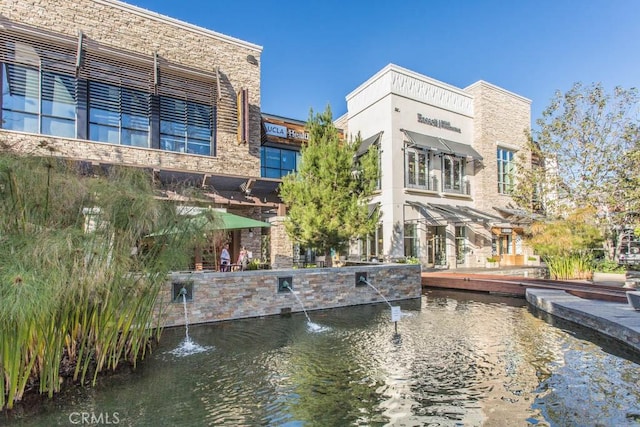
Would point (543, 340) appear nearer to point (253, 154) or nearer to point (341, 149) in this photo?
point (341, 149)

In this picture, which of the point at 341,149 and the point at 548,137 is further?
the point at 548,137

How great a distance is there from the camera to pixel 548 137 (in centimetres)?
1955

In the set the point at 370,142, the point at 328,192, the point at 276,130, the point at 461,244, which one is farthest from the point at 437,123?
the point at 328,192

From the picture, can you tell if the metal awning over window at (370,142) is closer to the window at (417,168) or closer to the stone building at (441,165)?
the stone building at (441,165)

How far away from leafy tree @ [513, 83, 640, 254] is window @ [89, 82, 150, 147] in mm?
19822

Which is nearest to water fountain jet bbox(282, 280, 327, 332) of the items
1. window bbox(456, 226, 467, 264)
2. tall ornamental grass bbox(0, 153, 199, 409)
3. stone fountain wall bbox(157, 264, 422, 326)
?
stone fountain wall bbox(157, 264, 422, 326)

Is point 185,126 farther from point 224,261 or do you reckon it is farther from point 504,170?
point 504,170

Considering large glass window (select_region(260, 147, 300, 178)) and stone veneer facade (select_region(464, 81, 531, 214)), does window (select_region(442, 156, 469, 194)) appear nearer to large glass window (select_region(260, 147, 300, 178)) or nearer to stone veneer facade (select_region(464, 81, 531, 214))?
stone veneer facade (select_region(464, 81, 531, 214))

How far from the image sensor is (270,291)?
1045 centimetres

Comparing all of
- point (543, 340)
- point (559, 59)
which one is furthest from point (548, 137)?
point (543, 340)

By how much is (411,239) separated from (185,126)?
13695 mm

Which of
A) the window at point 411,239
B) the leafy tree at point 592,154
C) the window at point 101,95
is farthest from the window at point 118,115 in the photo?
the leafy tree at point 592,154

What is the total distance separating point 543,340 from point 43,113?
16.4 meters


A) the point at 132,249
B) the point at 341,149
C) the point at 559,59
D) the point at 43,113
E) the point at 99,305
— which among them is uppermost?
the point at 559,59
